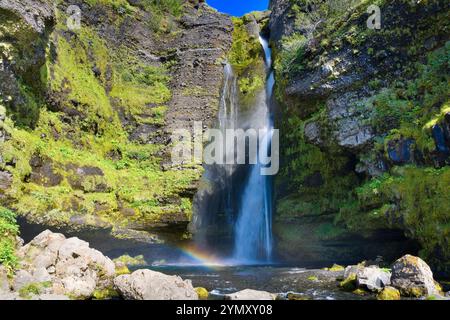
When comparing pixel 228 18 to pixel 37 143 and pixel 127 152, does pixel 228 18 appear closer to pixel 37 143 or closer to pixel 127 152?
pixel 127 152

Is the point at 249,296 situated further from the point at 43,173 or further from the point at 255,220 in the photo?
the point at 255,220

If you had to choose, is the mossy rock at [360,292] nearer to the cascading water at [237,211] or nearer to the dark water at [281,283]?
the dark water at [281,283]

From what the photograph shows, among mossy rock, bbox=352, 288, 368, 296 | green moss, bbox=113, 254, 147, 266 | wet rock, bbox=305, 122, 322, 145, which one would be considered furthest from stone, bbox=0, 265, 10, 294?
wet rock, bbox=305, 122, 322, 145

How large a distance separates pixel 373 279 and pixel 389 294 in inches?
48.0

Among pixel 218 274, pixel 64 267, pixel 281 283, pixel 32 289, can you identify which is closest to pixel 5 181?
pixel 64 267

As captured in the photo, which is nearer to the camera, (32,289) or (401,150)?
(32,289)

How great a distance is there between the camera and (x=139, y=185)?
23.3 m

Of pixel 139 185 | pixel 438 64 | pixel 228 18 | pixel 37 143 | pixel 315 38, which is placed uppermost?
pixel 228 18

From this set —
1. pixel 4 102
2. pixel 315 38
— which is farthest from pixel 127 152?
pixel 315 38

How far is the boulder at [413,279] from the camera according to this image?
34.5ft

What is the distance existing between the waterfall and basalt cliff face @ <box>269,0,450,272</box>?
1093 mm

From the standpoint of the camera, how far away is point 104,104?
27.1 m

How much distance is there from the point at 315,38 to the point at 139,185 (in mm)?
13573

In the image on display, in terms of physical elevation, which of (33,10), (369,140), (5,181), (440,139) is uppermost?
(33,10)
